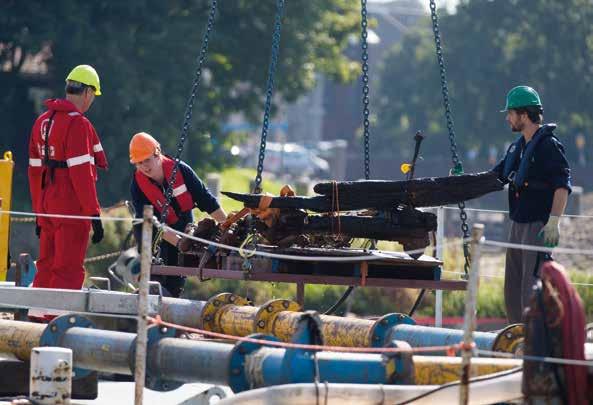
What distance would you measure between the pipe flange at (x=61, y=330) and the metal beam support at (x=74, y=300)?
46cm

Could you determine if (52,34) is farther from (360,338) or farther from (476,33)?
(476,33)

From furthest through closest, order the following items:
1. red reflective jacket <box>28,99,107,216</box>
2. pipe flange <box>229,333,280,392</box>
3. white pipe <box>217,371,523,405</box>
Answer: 1. red reflective jacket <box>28,99,107,216</box>
2. pipe flange <box>229,333,280,392</box>
3. white pipe <box>217,371,523,405</box>

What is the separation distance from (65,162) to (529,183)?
3.32 metres

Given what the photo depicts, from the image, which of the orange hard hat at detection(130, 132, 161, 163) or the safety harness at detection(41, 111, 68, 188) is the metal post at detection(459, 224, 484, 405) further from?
the orange hard hat at detection(130, 132, 161, 163)

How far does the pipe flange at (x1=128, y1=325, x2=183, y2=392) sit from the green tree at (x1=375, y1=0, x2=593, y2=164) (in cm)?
4419

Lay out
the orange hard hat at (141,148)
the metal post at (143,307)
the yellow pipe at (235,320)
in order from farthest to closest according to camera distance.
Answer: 1. the orange hard hat at (141,148)
2. the yellow pipe at (235,320)
3. the metal post at (143,307)

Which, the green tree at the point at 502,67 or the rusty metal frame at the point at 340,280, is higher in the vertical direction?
the green tree at the point at 502,67

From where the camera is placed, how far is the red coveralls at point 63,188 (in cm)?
1142

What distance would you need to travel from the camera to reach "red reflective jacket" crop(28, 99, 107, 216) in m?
11.4

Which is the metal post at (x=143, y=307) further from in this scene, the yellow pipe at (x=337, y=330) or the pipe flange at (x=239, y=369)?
the yellow pipe at (x=337, y=330)

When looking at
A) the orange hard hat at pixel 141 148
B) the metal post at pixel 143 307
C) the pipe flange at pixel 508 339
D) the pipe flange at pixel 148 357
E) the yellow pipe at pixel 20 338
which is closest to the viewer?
the metal post at pixel 143 307

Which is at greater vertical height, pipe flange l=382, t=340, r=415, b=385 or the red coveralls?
the red coveralls

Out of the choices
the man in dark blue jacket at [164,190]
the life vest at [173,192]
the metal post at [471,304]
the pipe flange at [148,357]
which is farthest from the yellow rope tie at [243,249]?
the metal post at [471,304]

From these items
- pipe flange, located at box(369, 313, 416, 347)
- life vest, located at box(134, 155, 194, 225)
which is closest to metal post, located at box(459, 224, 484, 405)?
pipe flange, located at box(369, 313, 416, 347)
